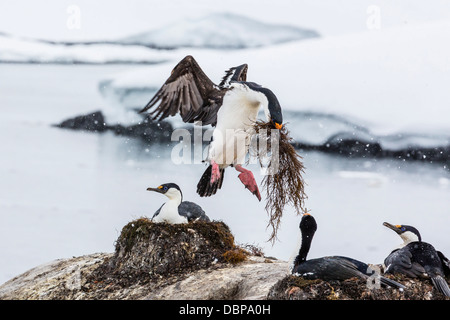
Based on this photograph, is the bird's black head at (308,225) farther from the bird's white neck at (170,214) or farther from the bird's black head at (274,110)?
the bird's white neck at (170,214)

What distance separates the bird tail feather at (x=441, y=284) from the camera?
4.22 meters

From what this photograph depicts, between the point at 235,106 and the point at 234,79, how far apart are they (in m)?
0.50

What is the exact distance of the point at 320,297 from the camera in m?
3.94

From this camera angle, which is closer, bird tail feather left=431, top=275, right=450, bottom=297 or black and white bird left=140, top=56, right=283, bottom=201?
bird tail feather left=431, top=275, right=450, bottom=297

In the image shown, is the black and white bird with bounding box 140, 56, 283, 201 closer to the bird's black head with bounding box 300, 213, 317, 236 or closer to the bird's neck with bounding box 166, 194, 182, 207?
the bird's neck with bounding box 166, 194, 182, 207

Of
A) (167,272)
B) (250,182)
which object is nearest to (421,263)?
(250,182)

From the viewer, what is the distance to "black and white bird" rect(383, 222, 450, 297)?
4.30m

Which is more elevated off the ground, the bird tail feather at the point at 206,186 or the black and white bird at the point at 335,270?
the bird tail feather at the point at 206,186

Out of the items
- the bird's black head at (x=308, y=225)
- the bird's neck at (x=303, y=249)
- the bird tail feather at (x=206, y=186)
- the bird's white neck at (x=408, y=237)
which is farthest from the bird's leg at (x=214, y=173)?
the bird's white neck at (x=408, y=237)

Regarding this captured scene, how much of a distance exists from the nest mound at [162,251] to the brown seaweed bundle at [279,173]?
21.7 inches

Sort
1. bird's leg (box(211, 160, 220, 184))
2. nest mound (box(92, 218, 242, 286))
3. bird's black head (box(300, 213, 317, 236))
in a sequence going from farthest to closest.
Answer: bird's leg (box(211, 160, 220, 184)), nest mound (box(92, 218, 242, 286)), bird's black head (box(300, 213, 317, 236))

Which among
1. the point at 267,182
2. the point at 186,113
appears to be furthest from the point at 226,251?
the point at 186,113

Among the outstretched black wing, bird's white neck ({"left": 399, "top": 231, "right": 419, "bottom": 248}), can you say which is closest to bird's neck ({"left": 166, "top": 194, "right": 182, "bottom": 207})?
the outstretched black wing

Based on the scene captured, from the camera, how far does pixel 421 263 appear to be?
4.41 m
